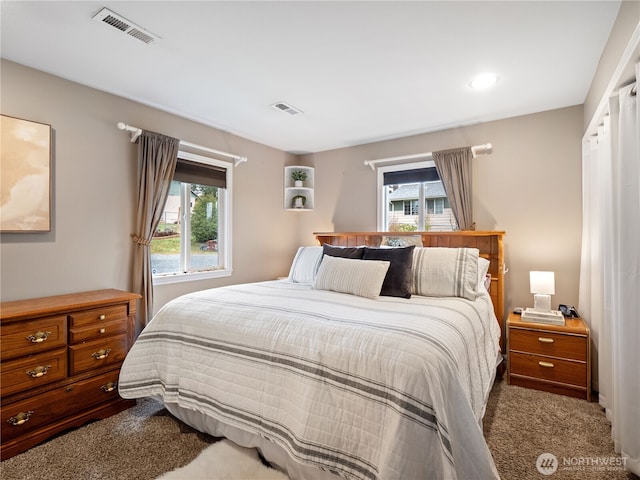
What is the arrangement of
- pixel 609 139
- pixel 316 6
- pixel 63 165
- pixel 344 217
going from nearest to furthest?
pixel 316 6 → pixel 609 139 → pixel 63 165 → pixel 344 217

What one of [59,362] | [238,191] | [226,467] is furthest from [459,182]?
[59,362]

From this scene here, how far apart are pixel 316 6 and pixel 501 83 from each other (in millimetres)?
1651

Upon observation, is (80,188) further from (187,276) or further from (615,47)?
(615,47)

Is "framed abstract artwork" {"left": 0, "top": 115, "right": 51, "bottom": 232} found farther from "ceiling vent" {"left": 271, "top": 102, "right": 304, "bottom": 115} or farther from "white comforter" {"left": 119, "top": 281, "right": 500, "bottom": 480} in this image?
"ceiling vent" {"left": 271, "top": 102, "right": 304, "bottom": 115}

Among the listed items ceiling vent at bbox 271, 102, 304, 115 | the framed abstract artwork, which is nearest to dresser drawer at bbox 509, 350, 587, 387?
ceiling vent at bbox 271, 102, 304, 115

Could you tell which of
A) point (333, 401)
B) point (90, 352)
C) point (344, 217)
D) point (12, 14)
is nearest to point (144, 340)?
point (90, 352)

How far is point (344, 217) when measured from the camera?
166 inches

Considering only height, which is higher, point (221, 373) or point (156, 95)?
point (156, 95)

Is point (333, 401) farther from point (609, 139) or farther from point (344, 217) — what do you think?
point (344, 217)

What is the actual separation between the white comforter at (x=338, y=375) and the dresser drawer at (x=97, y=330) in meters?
0.33

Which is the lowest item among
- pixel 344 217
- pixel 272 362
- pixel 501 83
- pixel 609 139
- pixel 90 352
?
pixel 90 352

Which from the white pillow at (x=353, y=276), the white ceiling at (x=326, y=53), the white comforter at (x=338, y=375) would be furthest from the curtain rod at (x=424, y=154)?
the white comforter at (x=338, y=375)

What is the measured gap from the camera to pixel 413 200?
378 cm

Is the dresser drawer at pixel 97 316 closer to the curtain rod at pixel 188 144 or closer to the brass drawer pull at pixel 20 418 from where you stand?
the brass drawer pull at pixel 20 418
